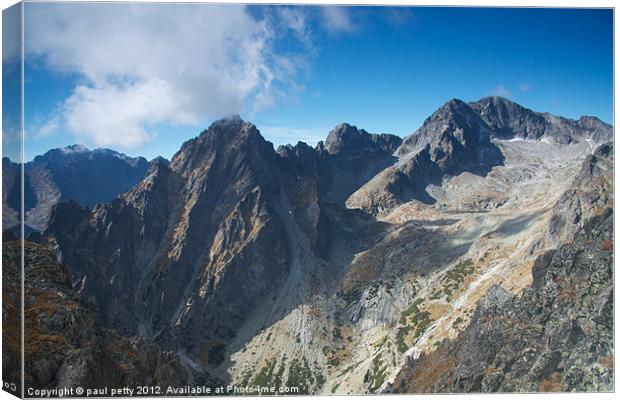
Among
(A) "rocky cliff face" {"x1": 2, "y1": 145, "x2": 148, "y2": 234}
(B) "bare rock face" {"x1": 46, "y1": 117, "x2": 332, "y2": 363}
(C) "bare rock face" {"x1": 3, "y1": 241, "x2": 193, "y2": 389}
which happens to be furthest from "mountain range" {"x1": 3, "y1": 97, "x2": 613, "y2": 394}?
(A) "rocky cliff face" {"x1": 2, "y1": 145, "x2": 148, "y2": 234}

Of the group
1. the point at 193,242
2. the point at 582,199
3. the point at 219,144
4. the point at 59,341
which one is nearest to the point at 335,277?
the point at 193,242

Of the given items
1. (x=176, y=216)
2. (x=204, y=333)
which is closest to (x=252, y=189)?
(x=176, y=216)

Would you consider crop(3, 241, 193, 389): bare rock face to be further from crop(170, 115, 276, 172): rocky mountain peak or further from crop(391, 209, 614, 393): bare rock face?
crop(170, 115, 276, 172): rocky mountain peak

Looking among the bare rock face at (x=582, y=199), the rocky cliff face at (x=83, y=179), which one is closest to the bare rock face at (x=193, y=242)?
the rocky cliff face at (x=83, y=179)

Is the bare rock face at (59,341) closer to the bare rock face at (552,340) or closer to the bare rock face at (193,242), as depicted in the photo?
the bare rock face at (552,340)

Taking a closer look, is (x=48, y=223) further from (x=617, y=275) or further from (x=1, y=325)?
(x=617, y=275)
